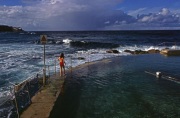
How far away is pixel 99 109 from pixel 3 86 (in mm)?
8132

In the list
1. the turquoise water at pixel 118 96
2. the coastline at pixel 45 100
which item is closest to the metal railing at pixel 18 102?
the coastline at pixel 45 100

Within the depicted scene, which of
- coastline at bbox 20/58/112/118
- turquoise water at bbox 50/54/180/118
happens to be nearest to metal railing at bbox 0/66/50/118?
coastline at bbox 20/58/112/118

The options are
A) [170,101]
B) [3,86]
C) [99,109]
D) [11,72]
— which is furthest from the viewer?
[11,72]

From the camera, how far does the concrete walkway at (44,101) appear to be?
10758 mm

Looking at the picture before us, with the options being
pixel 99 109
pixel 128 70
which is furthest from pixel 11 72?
pixel 99 109

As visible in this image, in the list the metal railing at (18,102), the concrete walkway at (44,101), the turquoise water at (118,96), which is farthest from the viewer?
the turquoise water at (118,96)

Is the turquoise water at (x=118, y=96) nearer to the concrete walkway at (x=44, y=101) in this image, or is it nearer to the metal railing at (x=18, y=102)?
the concrete walkway at (x=44, y=101)

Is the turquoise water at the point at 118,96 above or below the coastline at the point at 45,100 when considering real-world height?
below

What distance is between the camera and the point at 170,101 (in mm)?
13641

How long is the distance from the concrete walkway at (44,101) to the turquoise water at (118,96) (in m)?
0.50

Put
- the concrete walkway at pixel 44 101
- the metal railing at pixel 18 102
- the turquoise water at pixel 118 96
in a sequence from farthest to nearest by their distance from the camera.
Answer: the turquoise water at pixel 118 96 → the metal railing at pixel 18 102 → the concrete walkway at pixel 44 101

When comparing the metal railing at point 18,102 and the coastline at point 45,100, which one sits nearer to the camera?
the coastline at point 45,100

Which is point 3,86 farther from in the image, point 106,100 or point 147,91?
point 147,91

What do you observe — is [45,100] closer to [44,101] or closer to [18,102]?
[44,101]
